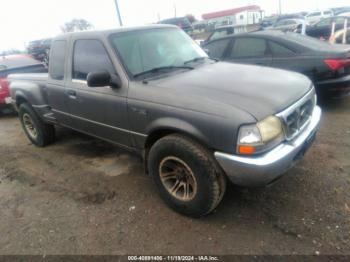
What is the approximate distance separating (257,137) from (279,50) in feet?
13.5

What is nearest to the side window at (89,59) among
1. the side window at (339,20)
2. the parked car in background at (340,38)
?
the parked car in background at (340,38)

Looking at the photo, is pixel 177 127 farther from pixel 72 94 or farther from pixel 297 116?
pixel 72 94

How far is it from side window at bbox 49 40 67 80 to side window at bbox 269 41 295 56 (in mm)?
3940

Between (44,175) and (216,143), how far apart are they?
2.94 meters

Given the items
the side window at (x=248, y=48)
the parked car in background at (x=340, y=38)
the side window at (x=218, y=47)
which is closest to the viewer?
the side window at (x=248, y=48)

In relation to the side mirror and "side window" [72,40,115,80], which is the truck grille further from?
"side window" [72,40,115,80]

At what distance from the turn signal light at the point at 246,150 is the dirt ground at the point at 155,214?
84cm

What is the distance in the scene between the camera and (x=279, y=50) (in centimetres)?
601

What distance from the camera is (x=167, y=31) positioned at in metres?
4.05

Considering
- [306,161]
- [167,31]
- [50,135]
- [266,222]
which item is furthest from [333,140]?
[50,135]

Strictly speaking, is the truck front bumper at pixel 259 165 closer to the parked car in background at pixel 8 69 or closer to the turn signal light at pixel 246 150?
the turn signal light at pixel 246 150

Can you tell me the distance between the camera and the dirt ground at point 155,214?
2.78m

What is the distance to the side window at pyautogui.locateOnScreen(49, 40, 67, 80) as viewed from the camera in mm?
4233

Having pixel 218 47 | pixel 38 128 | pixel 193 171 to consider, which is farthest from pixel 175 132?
pixel 218 47
